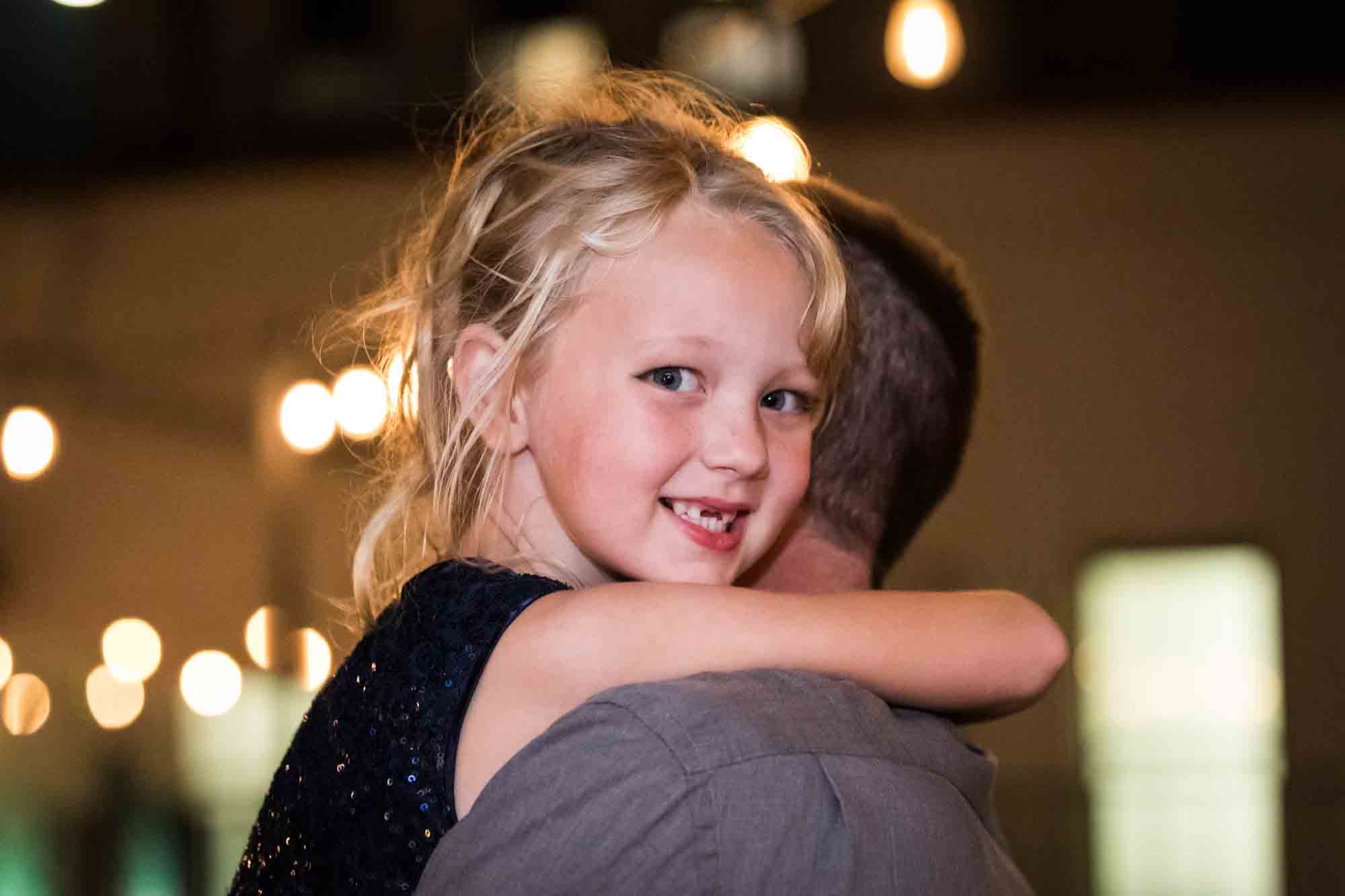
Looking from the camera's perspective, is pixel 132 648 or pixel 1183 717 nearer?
pixel 1183 717

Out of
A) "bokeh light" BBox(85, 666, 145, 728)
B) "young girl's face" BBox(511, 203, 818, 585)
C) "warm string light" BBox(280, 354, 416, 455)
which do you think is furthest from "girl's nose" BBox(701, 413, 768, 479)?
"bokeh light" BBox(85, 666, 145, 728)

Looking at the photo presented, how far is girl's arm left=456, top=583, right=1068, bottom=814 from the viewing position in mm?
1210

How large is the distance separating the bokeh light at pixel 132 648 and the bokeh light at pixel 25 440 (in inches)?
133

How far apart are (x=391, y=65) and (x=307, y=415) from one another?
11.9 ft

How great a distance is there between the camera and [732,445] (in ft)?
4.58

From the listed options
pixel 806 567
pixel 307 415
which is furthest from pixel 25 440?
pixel 806 567

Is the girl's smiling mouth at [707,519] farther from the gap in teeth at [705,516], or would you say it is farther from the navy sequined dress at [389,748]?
the navy sequined dress at [389,748]

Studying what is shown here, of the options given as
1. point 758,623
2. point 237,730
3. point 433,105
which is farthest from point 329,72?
point 758,623

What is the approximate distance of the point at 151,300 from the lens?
28.5 ft

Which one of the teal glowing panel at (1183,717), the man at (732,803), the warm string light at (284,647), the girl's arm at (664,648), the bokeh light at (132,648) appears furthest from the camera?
the bokeh light at (132,648)

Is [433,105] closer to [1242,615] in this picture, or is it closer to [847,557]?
[1242,615]

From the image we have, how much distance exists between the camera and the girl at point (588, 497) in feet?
4.02

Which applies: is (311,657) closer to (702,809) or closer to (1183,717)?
(1183,717)

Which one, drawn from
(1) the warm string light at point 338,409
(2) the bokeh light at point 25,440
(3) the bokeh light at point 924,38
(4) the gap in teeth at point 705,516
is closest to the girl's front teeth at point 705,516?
(4) the gap in teeth at point 705,516
